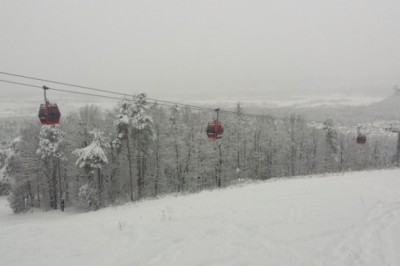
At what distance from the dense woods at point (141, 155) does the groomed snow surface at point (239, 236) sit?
45.9 ft

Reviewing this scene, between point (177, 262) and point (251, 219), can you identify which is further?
point (251, 219)

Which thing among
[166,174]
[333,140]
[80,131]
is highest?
[80,131]

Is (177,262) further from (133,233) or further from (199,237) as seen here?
(133,233)

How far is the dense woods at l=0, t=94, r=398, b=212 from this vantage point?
3294 centimetres

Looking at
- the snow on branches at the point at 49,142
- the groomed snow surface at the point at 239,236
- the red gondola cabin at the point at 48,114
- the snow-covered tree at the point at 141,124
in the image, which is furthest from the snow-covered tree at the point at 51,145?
the groomed snow surface at the point at 239,236

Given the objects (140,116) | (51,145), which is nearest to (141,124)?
(140,116)

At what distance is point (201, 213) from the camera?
13.0 m

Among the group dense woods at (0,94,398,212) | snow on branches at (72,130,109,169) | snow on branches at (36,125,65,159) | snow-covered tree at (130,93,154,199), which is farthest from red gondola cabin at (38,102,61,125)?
snow on branches at (36,125,65,159)

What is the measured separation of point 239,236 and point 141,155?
2661 centimetres

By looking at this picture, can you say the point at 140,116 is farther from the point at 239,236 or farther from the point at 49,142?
the point at 239,236

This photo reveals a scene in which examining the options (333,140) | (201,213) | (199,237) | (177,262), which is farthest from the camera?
(333,140)

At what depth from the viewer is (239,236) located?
9.81m

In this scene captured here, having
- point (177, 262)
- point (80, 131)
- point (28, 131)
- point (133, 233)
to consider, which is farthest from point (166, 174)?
point (177, 262)

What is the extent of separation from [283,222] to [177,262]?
14.8 feet
